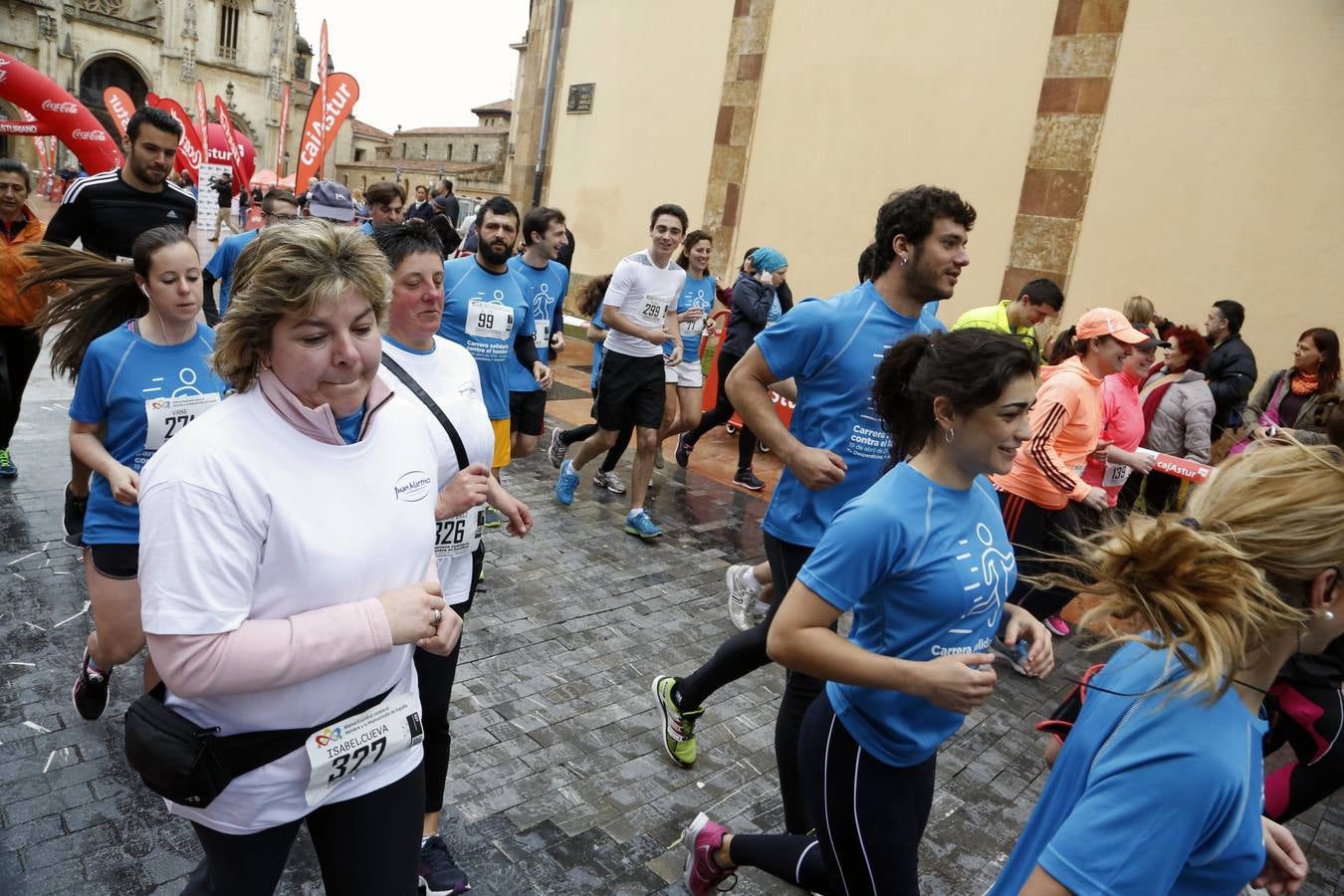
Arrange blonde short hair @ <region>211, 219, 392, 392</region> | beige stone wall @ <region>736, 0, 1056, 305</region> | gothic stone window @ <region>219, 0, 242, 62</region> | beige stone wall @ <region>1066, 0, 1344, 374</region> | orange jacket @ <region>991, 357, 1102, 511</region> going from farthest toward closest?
gothic stone window @ <region>219, 0, 242, 62</region> < beige stone wall @ <region>736, 0, 1056, 305</region> < beige stone wall @ <region>1066, 0, 1344, 374</region> < orange jacket @ <region>991, 357, 1102, 511</region> < blonde short hair @ <region>211, 219, 392, 392</region>

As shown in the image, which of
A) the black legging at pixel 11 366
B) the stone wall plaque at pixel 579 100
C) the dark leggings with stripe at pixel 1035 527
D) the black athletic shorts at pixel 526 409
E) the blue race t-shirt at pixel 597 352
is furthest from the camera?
the stone wall plaque at pixel 579 100

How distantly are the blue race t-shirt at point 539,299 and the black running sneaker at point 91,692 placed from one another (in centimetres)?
300

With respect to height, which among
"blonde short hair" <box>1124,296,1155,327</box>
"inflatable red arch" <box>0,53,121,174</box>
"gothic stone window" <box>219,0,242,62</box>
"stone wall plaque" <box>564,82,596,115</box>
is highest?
"gothic stone window" <box>219,0,242,62</box>

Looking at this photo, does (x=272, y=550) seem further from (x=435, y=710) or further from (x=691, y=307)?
(x=691, y=307)

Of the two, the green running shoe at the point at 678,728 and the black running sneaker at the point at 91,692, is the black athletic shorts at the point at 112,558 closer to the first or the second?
the black running sneaker at the point at 91,692

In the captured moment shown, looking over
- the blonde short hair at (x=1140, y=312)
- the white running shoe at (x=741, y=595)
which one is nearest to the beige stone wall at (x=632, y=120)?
the blonde short hair at (x=1140, y=312)

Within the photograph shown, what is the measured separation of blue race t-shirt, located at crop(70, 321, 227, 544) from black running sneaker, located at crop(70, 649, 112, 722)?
573 mm

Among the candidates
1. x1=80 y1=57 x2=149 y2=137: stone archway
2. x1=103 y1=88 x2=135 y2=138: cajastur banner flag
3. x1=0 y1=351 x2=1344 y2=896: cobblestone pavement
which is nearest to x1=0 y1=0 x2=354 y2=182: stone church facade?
x1=80 y1=57 x2=149 y2=137: stone archway

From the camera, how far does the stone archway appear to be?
5384 centimetres

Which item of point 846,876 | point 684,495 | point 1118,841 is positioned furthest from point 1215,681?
point 684,495

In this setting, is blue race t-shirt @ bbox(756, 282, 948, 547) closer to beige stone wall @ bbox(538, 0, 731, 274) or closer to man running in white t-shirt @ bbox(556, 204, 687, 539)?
man running in white t-shirt @ bbox(556, 204, 687, 539)

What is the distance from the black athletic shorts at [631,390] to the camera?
6.73 m

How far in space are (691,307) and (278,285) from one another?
6.20 meters

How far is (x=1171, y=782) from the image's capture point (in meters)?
1.33
